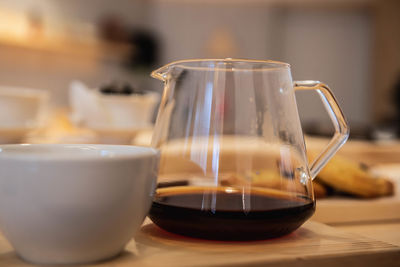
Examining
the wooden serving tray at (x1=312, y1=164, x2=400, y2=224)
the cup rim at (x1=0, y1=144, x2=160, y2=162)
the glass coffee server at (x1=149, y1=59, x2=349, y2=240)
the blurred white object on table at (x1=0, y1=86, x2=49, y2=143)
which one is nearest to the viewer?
the cup rim at (x1=0, y1=144, x2=160, y2=162)

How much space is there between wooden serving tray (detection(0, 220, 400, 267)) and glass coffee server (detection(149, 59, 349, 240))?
0.09 ft

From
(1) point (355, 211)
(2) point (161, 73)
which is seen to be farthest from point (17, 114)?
(1) point (355, 211)

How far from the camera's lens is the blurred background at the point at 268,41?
14.7ft

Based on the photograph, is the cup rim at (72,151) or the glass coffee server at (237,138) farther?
the glass coffee server at (237,138)

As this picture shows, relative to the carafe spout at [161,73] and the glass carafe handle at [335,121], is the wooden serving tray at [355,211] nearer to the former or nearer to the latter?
the glass carafe handle at [335,121]

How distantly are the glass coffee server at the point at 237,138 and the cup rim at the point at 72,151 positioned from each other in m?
0.08

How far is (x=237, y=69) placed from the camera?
0.43 metres

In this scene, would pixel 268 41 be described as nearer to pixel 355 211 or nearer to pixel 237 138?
pixel 355 211

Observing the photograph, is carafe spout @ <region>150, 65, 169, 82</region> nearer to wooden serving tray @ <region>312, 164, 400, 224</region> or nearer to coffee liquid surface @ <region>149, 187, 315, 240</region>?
coffee liquid surface @ <region>149, 187, 315, 240</region>

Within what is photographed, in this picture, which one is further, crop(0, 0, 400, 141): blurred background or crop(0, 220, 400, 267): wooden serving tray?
crop(0, 0, 400, 141): blurred background

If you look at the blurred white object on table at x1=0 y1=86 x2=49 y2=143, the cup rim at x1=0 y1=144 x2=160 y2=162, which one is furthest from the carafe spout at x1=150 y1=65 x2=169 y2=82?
the blurred white object on table at x1=0 y1=86 x2=49 y2=143

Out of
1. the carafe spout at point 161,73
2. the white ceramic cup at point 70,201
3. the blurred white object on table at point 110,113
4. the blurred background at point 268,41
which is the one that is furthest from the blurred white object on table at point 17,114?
the blurred background at point 268,41

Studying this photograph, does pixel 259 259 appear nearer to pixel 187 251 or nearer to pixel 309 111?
pixel 187 251

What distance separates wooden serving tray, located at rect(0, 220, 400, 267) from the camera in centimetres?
32
